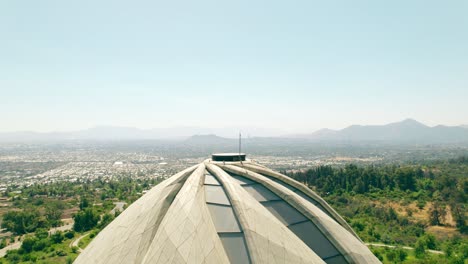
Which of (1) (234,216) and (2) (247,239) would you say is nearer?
(2) (247,239)

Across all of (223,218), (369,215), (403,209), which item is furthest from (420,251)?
(223,218)

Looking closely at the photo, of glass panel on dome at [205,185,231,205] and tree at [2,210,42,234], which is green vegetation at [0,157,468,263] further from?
glass panel on dome at [205,185,231,205]

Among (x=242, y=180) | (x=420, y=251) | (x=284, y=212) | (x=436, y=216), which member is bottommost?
(x=436, y=216)

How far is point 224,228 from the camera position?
1738cm

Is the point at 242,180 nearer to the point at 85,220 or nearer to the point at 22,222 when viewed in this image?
the point at 85,220

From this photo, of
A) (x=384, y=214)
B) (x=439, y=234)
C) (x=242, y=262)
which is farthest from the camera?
(x=384, y=214)

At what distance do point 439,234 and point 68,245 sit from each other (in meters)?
72.9

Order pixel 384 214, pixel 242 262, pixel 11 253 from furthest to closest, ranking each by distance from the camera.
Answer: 1. pixel 384 214
2. pixel 11 253
3. pixel 242 262

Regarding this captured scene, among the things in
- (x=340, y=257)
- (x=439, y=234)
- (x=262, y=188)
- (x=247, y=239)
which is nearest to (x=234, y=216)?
(x=247, y=239)

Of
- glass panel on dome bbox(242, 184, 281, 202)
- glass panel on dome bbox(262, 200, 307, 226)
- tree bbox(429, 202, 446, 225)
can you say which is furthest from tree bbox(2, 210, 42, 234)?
tree bbox(429, 202, 446, 225)

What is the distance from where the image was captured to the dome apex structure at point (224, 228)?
16.4m

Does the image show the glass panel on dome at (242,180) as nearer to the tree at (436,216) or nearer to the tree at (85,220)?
the tree at (85,220)

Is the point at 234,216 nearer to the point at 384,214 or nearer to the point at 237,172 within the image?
the point at 237,172

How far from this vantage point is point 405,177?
4114 inches
